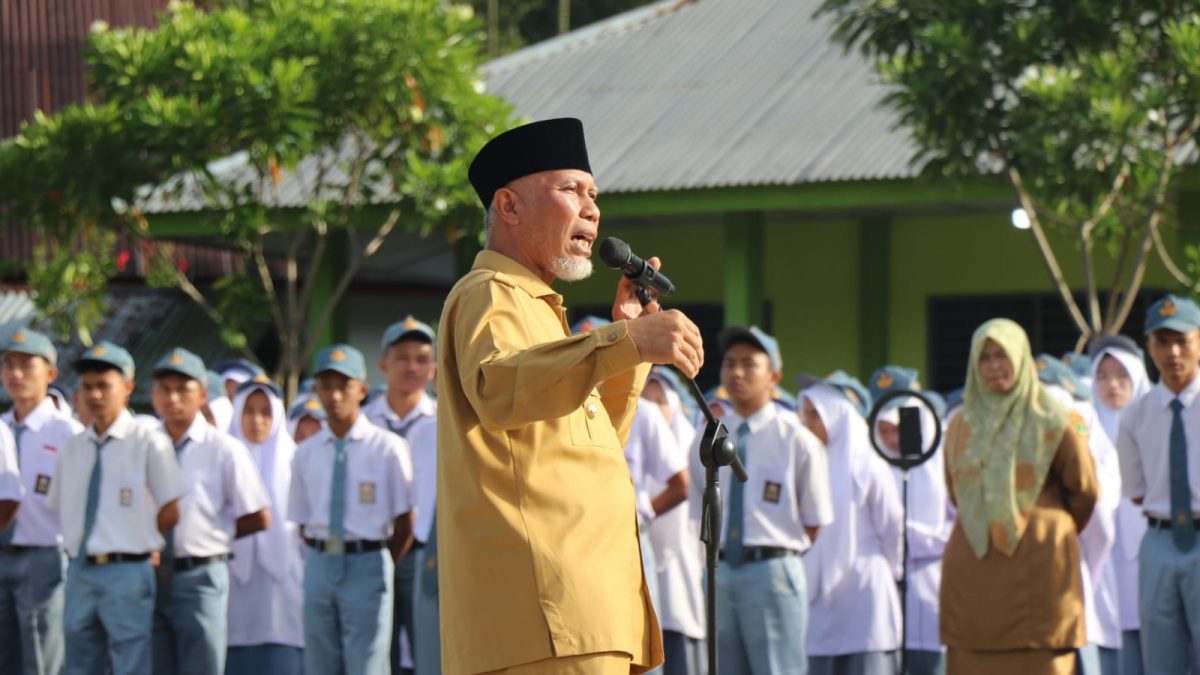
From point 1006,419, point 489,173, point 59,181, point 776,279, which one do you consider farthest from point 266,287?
point 489,173

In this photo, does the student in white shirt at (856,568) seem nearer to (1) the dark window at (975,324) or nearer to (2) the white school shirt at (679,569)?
(2) the white school shirt at (679,569)

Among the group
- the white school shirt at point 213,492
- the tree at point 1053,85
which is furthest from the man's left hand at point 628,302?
the tree at point 1053,85

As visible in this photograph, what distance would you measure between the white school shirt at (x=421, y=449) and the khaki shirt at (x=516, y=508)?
4.38 metres

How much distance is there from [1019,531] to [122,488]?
167 inches

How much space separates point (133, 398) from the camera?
63.6 feet

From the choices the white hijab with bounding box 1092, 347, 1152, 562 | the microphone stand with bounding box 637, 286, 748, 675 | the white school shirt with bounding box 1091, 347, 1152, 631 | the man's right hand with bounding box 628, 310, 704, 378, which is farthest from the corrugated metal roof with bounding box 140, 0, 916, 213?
the man's right hand with bounding box 628, 310, 704, 378

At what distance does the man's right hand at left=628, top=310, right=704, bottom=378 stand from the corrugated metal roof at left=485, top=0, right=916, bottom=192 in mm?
11446

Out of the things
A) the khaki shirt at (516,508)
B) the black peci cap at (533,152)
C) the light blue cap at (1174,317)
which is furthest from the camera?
the light blue cap at (1174,317)

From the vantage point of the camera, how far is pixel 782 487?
8703 millimetres

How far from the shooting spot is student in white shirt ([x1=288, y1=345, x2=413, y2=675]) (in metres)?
8.86

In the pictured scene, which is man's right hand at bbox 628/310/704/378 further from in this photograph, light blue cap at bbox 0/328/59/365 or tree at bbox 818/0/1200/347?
tree at bbox 818/0/1200/347

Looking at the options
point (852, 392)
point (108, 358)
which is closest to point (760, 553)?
point (852, 392)

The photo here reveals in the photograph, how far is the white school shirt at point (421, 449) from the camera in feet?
29.5

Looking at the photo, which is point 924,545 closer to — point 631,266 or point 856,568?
point 856,568
